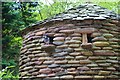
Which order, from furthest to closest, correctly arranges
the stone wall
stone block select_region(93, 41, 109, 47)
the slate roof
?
the slate roof, stone block select_region(93, 41, 109, 47), the stone wall

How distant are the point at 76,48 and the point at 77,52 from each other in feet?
0.32

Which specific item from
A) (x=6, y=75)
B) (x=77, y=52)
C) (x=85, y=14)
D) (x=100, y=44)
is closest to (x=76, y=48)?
(x=77, y=52)

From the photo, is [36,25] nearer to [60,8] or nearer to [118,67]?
[118,67]

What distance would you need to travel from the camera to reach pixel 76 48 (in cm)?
657

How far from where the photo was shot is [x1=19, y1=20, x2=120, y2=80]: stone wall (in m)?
6.45

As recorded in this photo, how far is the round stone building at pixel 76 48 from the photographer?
254 inches

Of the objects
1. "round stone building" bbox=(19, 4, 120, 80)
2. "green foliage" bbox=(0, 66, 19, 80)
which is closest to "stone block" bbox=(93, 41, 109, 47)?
"round stone building" bbox=(19, 4, 120, 80)

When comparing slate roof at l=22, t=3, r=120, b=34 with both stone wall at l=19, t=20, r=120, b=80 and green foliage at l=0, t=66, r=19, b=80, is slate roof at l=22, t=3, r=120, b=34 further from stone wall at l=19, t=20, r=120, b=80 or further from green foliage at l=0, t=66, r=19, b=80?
green foliage at l=0, t=66, r=19, b=80

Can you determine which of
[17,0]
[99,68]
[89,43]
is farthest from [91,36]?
[17,0]

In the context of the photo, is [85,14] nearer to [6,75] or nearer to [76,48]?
[76,48]

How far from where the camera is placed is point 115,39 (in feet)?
22.4

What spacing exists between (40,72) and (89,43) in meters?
1.33

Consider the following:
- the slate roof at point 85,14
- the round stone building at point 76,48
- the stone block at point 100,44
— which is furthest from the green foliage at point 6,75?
the stone block at point 100,44

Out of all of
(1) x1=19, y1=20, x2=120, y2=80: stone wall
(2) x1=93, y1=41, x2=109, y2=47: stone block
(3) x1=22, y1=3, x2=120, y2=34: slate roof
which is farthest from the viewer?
(3) x1=22, y1=3, x2=120, y2=34: slate roof
